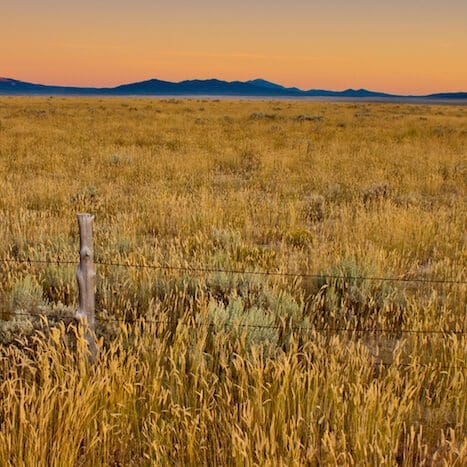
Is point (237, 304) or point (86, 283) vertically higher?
point (86, 283)

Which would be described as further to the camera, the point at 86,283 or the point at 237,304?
the point at 237,304

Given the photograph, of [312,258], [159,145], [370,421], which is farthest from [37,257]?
[159,145]

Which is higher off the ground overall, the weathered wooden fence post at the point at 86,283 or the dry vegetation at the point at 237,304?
the weathered wooden fence post at the point at 86,283

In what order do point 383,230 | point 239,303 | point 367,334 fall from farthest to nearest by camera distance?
point 383,230
point 367,334
point 239,303

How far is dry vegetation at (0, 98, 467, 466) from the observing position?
8.62 feet

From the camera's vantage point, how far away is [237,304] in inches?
163

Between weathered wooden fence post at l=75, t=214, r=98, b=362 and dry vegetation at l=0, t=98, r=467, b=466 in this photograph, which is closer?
dry vegetation at l=0, t=98, r=467, b=466

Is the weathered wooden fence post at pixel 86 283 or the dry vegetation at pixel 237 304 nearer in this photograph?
the dry vegetation at pixel 237 304

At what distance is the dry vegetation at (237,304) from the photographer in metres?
2.63

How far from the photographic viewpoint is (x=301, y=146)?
18016 mm

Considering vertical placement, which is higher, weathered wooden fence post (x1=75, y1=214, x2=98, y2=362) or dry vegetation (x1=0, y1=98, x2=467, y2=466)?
weathered wooden fence post (x1=75, y1=214, x2=98, y2=362)

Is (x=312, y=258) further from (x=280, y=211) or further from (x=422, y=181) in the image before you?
(x=422, y=181)

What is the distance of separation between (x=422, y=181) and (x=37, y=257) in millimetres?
9286

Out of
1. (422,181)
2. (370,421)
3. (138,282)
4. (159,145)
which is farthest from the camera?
(159,145)
